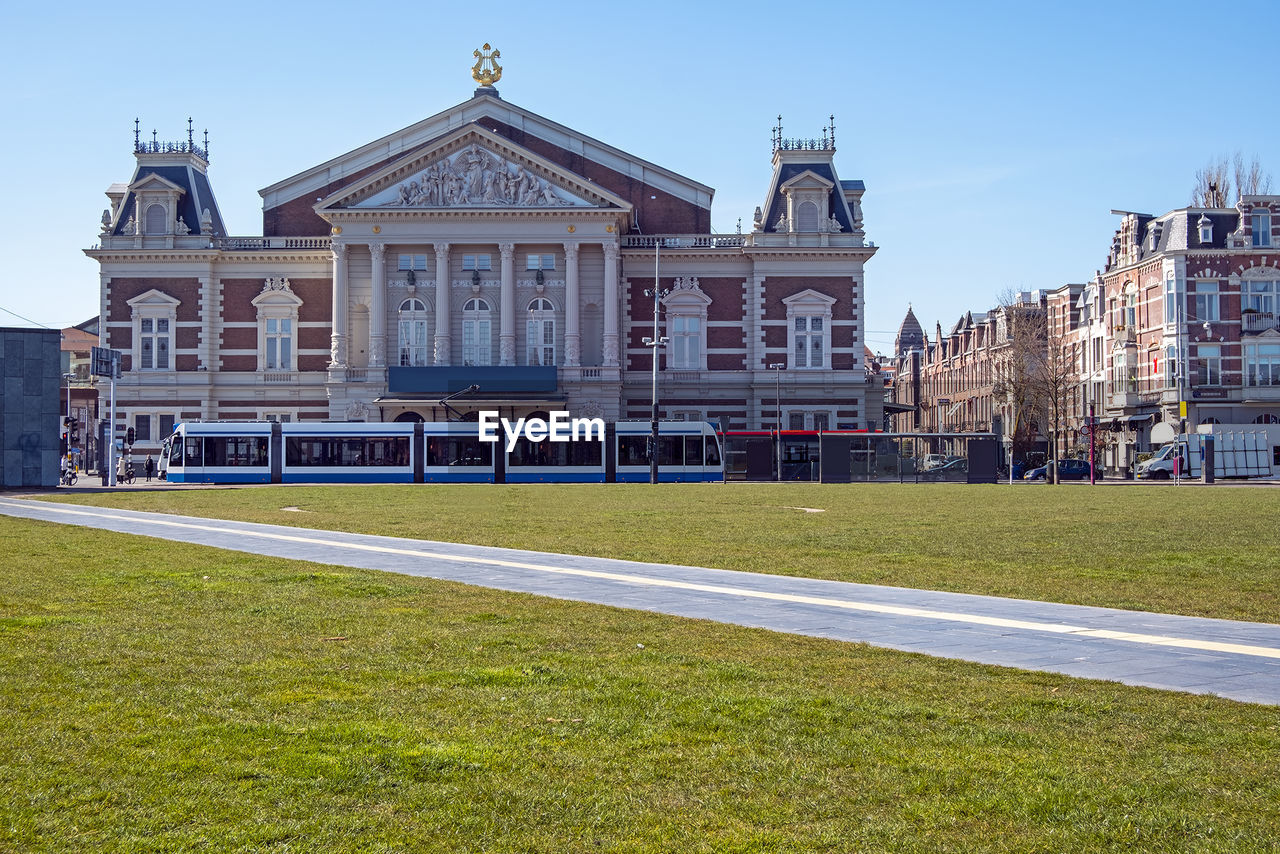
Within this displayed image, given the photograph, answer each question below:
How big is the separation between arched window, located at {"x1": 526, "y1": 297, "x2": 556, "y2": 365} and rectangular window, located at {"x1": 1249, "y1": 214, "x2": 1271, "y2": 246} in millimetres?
44140

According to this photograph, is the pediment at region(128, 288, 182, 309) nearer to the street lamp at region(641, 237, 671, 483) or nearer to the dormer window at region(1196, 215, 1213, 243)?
the street lamp at region(641, 237, 671, 483)

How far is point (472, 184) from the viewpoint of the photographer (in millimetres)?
68312

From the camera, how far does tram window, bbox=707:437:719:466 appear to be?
2409 inches

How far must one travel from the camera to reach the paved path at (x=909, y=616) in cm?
970

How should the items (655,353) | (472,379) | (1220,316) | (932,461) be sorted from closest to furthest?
(932,461) → (655,353) → (472,379) → (1220,316)

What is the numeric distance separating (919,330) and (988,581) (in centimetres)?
15646

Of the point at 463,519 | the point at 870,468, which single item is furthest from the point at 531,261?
the point at 463,519

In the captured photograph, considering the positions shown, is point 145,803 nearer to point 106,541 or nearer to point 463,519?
point 106,541

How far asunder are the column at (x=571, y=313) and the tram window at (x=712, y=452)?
10.6 meters

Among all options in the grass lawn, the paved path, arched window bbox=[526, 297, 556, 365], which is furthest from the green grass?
arched window bbox=[526, 297, 556, 365]

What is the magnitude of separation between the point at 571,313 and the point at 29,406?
96.0 feet
